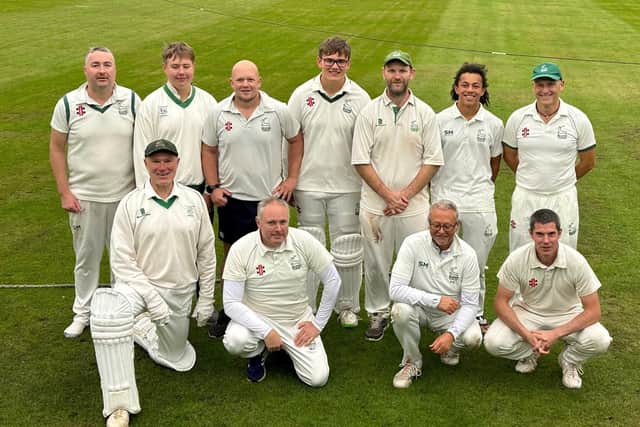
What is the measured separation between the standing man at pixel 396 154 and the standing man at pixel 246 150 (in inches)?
19.7

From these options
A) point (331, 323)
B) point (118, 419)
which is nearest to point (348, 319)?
point (331, 323)

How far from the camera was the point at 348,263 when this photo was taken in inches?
217

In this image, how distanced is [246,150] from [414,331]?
1.59 meters

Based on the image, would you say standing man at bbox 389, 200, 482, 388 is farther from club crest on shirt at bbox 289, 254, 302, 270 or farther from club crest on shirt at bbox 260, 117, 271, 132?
club crest on shirt at bbox 260, 117, 271, 132

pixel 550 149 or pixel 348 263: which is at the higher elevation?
pixel 550 149

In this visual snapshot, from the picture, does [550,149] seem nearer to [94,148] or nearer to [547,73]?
[547,73]

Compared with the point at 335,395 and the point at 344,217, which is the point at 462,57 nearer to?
the point at 344,217

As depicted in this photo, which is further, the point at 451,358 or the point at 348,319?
the point at 348,319

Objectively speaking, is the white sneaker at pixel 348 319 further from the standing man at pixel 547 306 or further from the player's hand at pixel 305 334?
the standing man at pixel 547 306

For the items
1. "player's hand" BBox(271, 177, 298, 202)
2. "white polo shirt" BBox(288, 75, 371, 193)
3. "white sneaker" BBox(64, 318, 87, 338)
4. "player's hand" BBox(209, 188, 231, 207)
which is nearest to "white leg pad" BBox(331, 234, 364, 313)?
"white polo shirt" BBox(288, 75, 371, 193)

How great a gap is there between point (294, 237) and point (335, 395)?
96 cm

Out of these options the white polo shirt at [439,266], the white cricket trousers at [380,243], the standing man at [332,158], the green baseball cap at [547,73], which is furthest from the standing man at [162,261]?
the green baseball cap at [547,73]

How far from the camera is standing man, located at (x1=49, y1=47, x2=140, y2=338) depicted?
5.17 meters

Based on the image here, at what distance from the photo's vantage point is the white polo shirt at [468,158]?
5.23 metres
